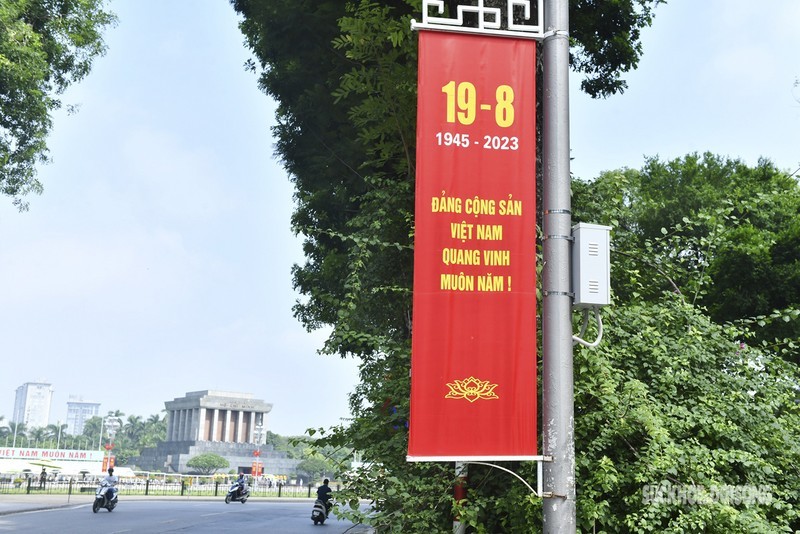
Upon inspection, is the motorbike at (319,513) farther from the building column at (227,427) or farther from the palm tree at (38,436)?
the palm tree at (38,436)

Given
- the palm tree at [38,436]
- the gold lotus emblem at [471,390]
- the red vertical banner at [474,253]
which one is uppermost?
the red vertical banner at [474,253]

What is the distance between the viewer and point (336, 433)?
841 cm

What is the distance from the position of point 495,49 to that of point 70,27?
19463 millimetres

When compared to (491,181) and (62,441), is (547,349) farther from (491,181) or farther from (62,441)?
(62,441)

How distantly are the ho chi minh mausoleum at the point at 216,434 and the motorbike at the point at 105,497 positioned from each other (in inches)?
3029

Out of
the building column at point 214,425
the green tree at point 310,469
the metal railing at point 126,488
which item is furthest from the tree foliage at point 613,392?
the building column at point 214,425

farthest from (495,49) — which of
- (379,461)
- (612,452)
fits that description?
(379,461)

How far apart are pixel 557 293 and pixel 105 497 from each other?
26327mm

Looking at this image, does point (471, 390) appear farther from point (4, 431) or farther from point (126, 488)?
point (4, 431)

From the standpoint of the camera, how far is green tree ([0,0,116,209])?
1795 cm

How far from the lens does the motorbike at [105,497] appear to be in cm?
2677

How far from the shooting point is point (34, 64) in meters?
18.5

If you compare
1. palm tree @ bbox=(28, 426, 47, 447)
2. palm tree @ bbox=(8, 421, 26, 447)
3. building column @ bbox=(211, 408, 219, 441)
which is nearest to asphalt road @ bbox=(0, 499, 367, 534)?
building column @ bbox=(211, 408, 219, 441)

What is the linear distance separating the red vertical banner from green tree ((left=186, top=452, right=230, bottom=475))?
103 metres
